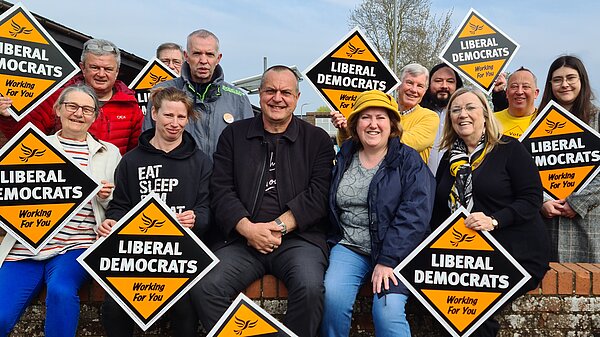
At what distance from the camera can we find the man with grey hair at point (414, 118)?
4508 mm

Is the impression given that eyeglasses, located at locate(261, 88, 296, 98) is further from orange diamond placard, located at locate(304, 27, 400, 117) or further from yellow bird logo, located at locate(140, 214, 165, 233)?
yellow bird logo, located at locate(140, 214, 165, 233)

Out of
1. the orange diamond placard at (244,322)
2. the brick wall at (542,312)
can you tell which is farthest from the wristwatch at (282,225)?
the orange diamond placard at (244,322)

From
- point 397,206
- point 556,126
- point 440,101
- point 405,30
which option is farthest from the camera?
point 405,30

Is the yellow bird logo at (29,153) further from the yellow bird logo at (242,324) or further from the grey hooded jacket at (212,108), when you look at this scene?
the yellow bird logo at (242,324)

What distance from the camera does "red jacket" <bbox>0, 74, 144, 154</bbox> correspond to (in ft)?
14.2

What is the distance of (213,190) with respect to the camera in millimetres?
3842

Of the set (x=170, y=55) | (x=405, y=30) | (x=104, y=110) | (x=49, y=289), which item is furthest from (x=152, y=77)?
(x=405, y=30)

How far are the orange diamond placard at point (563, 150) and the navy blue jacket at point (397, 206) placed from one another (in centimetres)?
104

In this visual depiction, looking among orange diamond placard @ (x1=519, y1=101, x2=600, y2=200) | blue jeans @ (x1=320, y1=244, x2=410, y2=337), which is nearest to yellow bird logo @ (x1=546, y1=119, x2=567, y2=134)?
orange diamond placard @ (x1=519, y1=101, x2=600, y2=200)

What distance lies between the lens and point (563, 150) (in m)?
4.23

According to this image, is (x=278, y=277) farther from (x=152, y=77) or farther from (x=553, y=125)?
Answer: (x=152, y=77)

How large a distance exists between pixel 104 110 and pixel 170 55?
1.76m

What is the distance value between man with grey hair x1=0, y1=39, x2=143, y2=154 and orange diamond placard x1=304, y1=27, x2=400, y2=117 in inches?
56.4

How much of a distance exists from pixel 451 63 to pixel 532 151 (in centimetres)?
203
